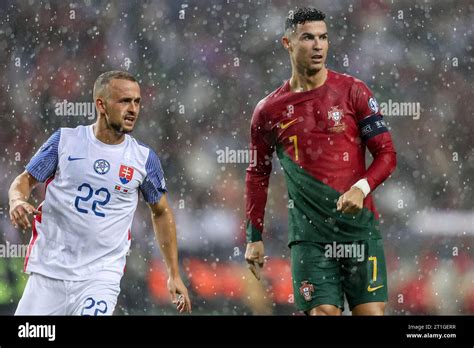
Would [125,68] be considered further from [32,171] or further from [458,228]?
[458,228]

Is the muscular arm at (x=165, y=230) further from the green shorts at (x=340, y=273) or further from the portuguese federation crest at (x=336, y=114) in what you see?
the portuguese federation crest at (x=336, y=114)

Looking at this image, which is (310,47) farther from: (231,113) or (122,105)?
(231,113)

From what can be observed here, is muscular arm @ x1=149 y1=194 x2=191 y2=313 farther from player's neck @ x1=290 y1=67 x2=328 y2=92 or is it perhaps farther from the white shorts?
player's neck @ x1=290 y1=67 x2=328 y2=92

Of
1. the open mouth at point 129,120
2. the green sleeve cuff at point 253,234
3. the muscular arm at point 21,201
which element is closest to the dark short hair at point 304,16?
the open mouth at point 129,120

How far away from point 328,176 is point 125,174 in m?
1.13

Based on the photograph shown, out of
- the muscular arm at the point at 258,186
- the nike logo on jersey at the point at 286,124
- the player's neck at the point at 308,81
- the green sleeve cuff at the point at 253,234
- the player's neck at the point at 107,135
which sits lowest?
the green sleeve cuff at the point at 253,234

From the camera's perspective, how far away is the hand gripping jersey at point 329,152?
4.73 metres

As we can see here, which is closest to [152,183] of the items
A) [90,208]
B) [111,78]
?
[90,208]

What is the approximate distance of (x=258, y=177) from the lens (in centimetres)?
496

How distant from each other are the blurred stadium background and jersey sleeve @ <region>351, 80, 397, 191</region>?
5.29ft

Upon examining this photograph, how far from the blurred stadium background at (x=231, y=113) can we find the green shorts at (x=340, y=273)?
166cm

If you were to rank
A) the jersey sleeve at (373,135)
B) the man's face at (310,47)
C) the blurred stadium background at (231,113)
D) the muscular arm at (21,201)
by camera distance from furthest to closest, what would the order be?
1. the blurred stadium background at (231,113)
2. the man's face at (310,47)
3. the jersey sleeve at (373,135)
4. the muscular arm at (21,201)
